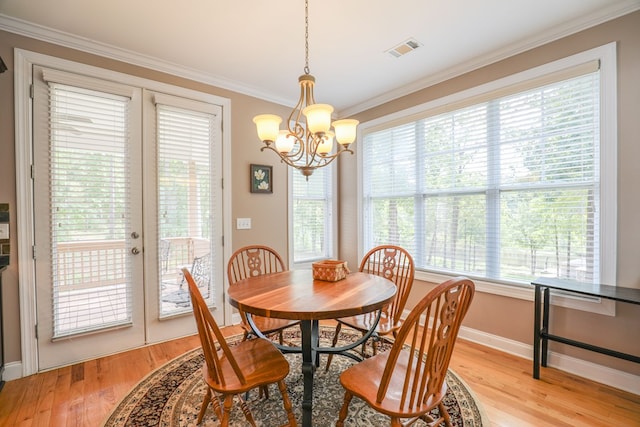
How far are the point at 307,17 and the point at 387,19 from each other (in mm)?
587

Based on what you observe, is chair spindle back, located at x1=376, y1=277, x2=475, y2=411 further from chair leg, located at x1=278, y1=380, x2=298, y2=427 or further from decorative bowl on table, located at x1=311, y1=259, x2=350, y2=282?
decorative bowl on table, located at x1=311, y1=259, x2=350, y2=282

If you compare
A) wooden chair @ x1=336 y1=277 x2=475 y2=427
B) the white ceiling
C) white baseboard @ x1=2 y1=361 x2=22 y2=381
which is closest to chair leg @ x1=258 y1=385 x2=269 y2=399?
wooden chair @ x1=336 y1=277 x2=475 y2=427

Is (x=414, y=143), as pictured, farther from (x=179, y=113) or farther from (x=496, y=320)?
(x=179, y=113)

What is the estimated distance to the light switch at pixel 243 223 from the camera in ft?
11.0

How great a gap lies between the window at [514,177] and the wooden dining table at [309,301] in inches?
54.7

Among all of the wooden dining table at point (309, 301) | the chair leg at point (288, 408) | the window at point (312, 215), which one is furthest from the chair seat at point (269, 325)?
the window at point (312, 215)

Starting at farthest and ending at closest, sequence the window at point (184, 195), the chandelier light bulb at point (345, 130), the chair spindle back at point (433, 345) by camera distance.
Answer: the window at point (184, 195) < the chandelier light bulb at point (345, 130) < the chair spindle back at point (433, 345)

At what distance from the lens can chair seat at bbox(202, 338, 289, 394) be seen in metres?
1.39

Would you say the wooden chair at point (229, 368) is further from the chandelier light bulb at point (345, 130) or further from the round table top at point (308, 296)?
the chandelier light bulb at point (345, 130)

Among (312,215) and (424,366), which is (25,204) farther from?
(424,366)

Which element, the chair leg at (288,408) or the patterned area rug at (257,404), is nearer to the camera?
the chair leg at (288,408)

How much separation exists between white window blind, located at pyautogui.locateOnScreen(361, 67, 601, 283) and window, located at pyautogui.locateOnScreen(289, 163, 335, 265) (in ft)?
2.76

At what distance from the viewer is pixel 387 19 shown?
87.4 inches

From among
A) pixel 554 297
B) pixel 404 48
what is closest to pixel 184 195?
pixel 404 48
